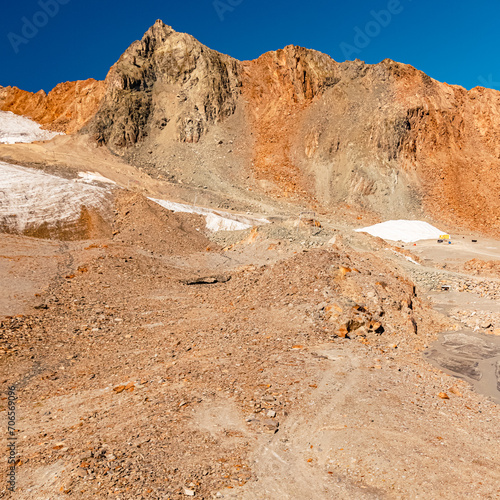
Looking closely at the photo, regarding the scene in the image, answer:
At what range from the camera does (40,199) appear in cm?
2727

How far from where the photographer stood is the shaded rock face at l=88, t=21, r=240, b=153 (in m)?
49.6

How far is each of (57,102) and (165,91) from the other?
28259mm

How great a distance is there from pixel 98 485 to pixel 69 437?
5.59ft

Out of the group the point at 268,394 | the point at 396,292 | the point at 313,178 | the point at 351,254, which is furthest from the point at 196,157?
the point at 268,394

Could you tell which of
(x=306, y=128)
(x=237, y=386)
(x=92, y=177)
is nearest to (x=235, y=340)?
(x=237, y=386)

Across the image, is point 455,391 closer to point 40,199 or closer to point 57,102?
point 40,199

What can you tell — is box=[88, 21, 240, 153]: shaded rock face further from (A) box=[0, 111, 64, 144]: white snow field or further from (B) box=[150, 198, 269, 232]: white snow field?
(B) box=[150, 198, 269, 232]: white snow field

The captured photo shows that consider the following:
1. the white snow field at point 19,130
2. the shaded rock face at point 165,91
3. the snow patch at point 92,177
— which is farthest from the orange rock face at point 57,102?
the snow patch at point 92,177

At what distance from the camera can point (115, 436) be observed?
6.97m

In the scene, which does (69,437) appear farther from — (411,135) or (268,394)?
(411,135)

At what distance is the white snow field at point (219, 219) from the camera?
1176 inches

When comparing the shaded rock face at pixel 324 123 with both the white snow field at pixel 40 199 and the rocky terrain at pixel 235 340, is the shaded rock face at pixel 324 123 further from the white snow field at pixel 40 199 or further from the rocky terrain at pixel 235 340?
the white snow field at pixel 40 199

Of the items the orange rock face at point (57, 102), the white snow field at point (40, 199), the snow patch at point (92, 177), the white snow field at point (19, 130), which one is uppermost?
the orange rock face at point (57, 102)

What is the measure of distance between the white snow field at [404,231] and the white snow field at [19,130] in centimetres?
4062
